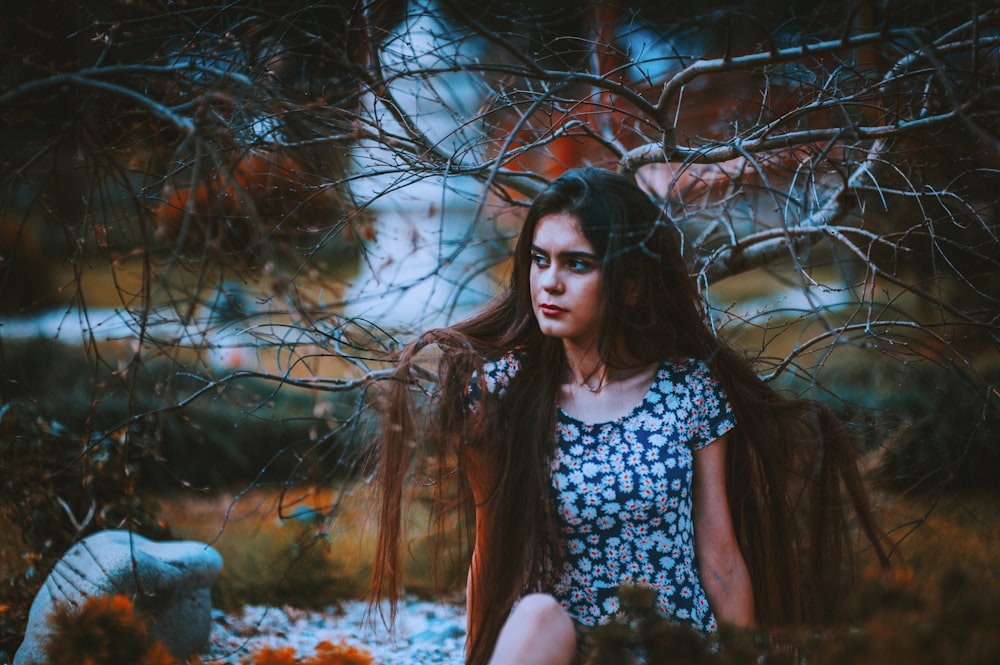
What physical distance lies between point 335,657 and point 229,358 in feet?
14.9

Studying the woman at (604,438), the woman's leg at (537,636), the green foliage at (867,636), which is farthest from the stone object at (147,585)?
the green foliage at (867,636)

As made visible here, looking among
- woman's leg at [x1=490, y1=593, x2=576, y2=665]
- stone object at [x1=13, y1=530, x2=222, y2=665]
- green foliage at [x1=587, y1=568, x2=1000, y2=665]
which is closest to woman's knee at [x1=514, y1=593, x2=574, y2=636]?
woman's leg at [x1=490, y1=593, x2=576, y2=665]

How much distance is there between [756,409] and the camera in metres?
2.35

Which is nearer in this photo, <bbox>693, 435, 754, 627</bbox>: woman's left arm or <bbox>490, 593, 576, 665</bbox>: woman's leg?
<bbox>490, 593, 576, 665</bbox>: woman's leg

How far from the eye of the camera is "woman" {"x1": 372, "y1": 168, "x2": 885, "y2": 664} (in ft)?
7.14

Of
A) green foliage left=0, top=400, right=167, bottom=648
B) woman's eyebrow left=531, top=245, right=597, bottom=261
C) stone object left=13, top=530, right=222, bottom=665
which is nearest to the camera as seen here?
woman's eyebrow left=531, top=245, right=597, bottom=261

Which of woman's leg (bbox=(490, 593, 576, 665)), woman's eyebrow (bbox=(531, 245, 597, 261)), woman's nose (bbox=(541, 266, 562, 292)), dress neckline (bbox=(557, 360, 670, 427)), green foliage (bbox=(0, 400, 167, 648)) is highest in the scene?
woman's eyebrow (bbox=(531, 245, 597, 261))

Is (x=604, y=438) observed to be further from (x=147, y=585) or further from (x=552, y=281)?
(x=147, y=585)

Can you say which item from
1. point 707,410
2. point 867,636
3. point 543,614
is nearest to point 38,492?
point 543,614

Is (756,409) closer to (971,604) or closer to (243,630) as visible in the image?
(971,604)

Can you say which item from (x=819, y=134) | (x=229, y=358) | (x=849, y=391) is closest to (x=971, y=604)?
(x=819, y=134)

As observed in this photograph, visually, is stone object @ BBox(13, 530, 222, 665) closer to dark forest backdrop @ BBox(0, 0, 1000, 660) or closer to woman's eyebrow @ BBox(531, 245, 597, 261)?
dark forest backdrop @ BBox(0, 0, 1000, 660)

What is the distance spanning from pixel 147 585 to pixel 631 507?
6.10 feet

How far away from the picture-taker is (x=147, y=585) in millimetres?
3033
